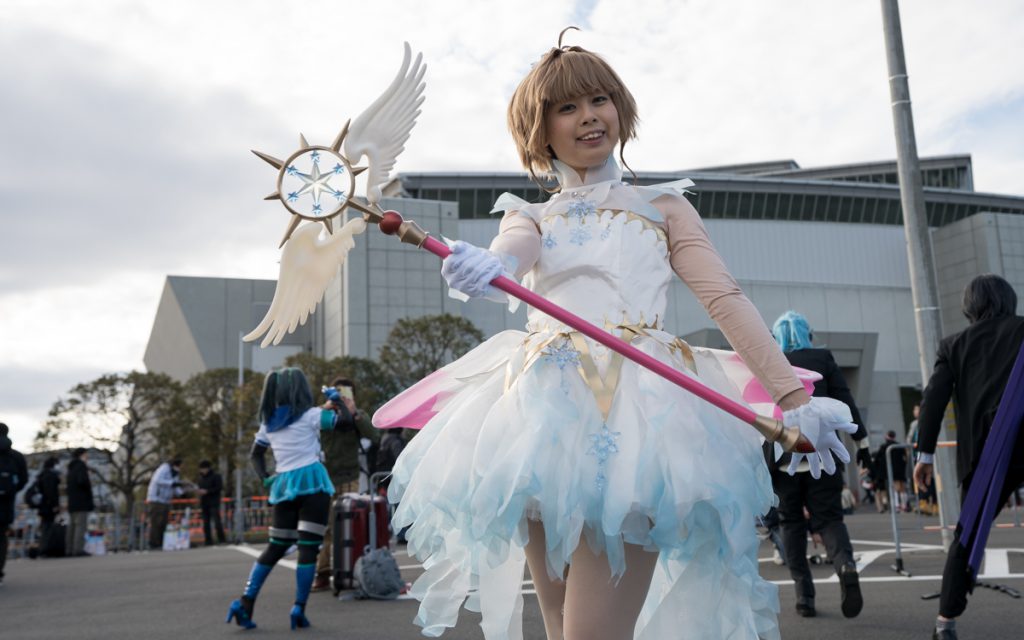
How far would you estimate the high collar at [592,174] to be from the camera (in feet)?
9.59

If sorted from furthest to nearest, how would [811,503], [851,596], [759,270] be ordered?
1. [759,270]
2. [811,503]
3. [851,596]

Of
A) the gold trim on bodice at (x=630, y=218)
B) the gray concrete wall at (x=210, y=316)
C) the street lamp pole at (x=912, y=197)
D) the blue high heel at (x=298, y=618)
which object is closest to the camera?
the gold trim on bodice at (x=630, y=218)

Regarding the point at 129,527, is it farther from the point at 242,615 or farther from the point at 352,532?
the point at 242,615

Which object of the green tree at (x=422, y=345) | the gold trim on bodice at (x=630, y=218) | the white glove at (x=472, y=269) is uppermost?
the green tree at (x=422, y=345)

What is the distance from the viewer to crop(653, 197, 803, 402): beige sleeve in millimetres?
2545

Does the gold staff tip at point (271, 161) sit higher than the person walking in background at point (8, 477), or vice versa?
the gold staff tip at point (271, 161)

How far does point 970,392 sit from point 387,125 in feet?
12.0

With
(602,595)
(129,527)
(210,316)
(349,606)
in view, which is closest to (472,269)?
(602,595)

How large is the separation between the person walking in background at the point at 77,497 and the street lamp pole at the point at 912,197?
14.4m

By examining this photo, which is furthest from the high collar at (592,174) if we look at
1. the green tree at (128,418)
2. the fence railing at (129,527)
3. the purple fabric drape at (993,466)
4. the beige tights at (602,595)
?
the green tree at (128,418)

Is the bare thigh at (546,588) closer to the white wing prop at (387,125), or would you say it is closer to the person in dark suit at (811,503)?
the white wing prop at (387,125)

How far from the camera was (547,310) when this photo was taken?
8.14ft

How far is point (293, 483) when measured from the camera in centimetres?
686

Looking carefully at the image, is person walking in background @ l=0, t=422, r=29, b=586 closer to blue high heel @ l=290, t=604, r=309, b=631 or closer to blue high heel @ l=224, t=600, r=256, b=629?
blue high heel @ l=224, t=600, r=256, b=629
